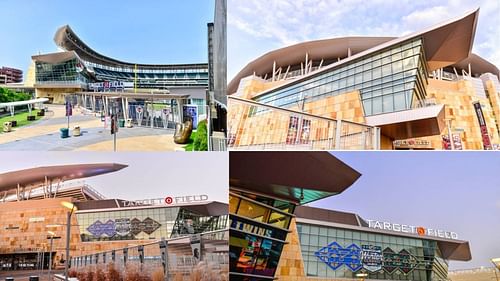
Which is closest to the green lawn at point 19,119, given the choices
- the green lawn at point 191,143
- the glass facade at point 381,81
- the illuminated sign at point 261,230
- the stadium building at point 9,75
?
the stadium building at point 9,75

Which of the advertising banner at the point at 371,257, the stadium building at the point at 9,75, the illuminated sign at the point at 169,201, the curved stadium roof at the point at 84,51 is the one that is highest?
the curved stadium roof at the point at 84,51

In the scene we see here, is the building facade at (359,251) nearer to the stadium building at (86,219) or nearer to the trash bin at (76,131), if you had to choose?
the stadium building at (86,219)

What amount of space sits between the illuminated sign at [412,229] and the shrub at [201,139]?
3691 millimetres

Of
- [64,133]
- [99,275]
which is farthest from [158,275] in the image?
[64,133]

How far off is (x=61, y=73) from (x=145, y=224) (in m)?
3.67

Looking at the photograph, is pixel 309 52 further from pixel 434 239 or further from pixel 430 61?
pixel 434 239

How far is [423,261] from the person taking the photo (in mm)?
7445

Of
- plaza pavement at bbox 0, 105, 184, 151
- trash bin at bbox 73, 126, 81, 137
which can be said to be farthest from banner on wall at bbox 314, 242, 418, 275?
trash bin at bbox 73, 126, 81, 137

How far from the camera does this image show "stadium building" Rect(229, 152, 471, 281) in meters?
7.21

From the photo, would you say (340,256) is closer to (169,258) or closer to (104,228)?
(169,258)

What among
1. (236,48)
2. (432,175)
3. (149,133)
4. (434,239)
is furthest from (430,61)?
(149,133)

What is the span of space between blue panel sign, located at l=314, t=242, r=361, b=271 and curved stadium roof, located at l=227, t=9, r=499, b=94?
12.7 feet

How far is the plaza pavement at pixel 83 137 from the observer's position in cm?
717

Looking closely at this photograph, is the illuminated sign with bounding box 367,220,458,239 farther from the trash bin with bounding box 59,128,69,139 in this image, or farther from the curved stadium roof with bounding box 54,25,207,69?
the trash bin with bounding box 59,128,69,139
